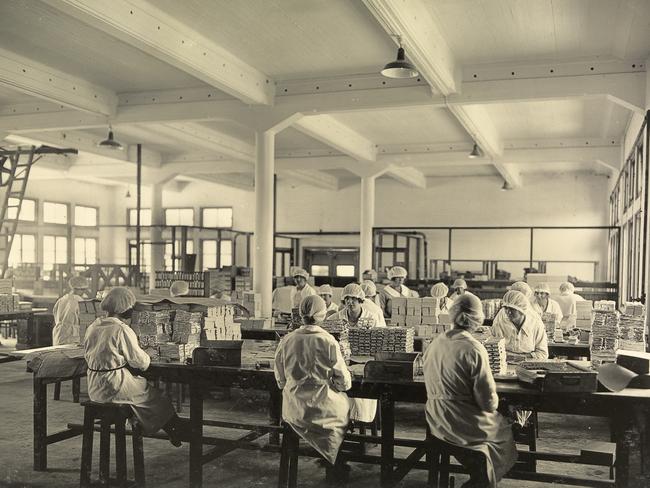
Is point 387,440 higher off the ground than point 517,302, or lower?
lower

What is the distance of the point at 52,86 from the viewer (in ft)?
30.6

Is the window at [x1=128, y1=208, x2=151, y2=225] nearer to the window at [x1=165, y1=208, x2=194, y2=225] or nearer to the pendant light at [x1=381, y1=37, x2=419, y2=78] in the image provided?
the window at [x1=165, y1=208, x2=194, y2=225]

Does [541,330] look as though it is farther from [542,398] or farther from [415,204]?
[415,204]

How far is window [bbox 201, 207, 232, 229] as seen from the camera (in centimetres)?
2354

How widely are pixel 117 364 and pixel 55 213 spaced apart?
19185 millimetres

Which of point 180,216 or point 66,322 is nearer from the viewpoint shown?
point 66,322

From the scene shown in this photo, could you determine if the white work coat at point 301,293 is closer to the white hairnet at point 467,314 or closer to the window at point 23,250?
the white hairnet at point 467,314

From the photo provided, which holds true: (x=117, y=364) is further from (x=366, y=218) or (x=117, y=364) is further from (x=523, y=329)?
(x=366, y=218)

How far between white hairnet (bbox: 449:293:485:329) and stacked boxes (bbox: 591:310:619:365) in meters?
1.57

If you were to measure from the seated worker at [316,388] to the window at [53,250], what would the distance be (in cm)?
1931

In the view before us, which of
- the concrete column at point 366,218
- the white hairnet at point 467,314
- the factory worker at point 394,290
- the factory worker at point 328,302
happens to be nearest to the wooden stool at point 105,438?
the white hairnet at point 467,314

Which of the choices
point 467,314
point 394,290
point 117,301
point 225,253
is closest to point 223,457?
point 117,301

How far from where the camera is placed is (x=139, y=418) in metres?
5.22

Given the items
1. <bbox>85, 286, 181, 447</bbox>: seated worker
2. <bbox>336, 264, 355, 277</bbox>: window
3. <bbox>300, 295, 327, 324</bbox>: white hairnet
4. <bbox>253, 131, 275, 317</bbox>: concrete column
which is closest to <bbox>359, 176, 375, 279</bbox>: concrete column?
<bbox>336, 264, 355, 277</bbox>: window
